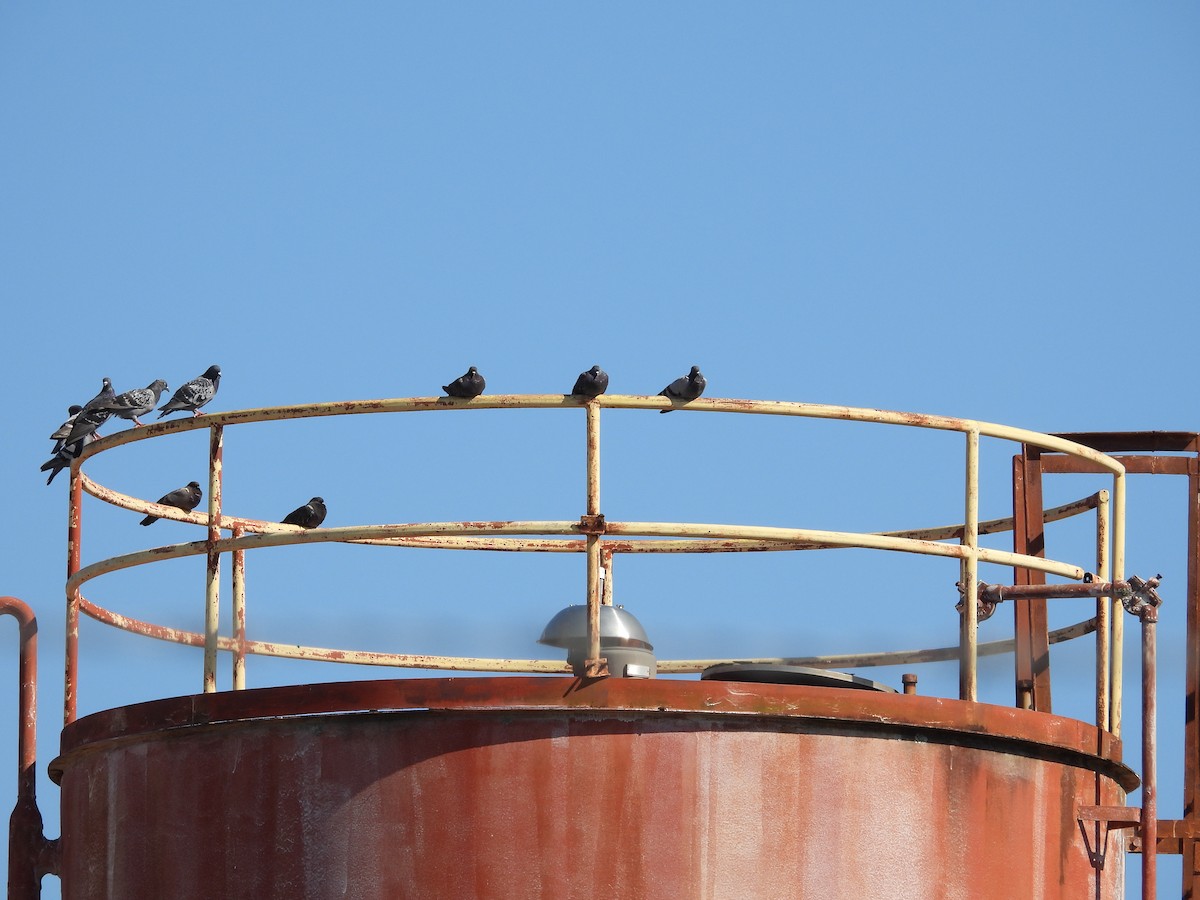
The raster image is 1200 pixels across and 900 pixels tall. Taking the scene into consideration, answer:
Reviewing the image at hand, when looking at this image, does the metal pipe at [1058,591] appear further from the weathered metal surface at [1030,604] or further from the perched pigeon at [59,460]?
the perched pigeon at [59,460]

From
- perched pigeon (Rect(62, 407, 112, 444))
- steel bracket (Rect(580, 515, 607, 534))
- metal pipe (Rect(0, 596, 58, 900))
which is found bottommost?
metal pipe (Rect(0, 596, 58, 900))

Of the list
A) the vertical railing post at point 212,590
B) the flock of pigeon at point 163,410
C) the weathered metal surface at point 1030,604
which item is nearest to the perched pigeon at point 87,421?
the flock of pigeon at point 163,410

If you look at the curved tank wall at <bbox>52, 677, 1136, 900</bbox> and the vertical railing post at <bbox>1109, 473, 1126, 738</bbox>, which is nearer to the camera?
the curved tank wall at <bbox>52, 677, 1136, 900</bbox>

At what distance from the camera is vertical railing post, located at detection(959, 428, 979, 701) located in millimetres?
9633

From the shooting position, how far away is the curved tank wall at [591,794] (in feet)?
29.1

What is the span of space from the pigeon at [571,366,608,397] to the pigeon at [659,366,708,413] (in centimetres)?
29

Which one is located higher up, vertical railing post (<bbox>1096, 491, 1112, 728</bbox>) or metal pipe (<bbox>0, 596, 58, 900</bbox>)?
vertical railing post (<bbox>1096, 491, 1112, 728</bbox>)

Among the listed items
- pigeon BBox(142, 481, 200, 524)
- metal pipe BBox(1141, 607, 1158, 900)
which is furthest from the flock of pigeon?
metal pipe BBox(1141, 607, 1158, 900)

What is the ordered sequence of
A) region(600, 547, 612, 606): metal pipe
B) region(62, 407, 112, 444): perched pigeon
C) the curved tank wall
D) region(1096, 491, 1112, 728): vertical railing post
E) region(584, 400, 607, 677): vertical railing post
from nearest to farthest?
the curved tank wall → region(584, 400, 607, 677): vertical railing post → region(1096, 491, 1112, 728): vertical railing post → region(600, 547, 612, 606): metal pipe → region(62, 407, 112, 444): perched pigeon

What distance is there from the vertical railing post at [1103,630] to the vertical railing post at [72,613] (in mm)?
5247

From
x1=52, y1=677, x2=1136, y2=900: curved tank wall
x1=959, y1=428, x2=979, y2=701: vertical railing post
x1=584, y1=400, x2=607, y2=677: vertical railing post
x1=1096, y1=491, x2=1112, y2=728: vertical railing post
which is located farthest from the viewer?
x1=1096, y1=491, x2=1112, y2=728: vertical railing post

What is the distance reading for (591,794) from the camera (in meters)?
8.88

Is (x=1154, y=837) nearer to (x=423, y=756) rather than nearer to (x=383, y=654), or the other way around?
(x=423, y=756)

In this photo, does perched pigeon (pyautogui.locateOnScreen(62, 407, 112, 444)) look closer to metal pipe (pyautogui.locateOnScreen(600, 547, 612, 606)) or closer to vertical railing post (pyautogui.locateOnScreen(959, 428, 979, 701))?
metal pipe (pyautogui.locateOnScreen(600, 547, 612, 606))
